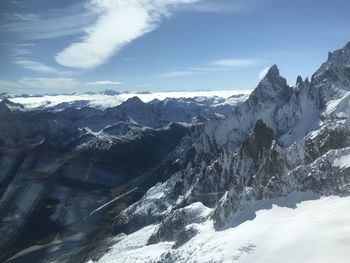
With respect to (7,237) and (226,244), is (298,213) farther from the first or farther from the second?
(7,237)

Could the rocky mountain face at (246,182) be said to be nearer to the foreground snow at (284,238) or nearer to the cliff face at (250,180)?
the cliff face at (250,180)

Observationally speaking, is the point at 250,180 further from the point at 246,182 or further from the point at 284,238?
the point at 284,238

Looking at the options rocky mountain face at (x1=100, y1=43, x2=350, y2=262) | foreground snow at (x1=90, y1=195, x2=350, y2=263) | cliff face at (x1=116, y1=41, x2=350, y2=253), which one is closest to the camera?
foreground snow at (x1=90, y1=195, x2=350, y2=263)

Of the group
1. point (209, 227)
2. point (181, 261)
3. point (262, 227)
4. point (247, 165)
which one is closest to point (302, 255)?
point (262, 227)

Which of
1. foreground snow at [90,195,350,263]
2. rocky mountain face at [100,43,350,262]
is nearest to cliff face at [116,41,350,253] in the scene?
rocky mountain face at [100,43,350,262]

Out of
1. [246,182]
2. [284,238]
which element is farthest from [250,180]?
[284,238]

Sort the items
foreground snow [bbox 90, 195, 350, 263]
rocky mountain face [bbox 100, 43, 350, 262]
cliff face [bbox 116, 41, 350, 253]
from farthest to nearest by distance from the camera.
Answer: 1. cliff face [bbox 116, 41, 350, 253]
2. rocky mountain face [bbox 100, 43, 350, 262]
3. foreground snow [bbox 90, 195, 350, 263]

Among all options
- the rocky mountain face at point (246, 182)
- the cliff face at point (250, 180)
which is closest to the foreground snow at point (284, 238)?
the rocky mountain face at point (246, 182)

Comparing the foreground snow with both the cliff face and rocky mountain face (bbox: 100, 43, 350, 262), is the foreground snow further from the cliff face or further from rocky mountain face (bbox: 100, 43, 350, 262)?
the cliff face

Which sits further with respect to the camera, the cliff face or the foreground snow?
the cliff face
